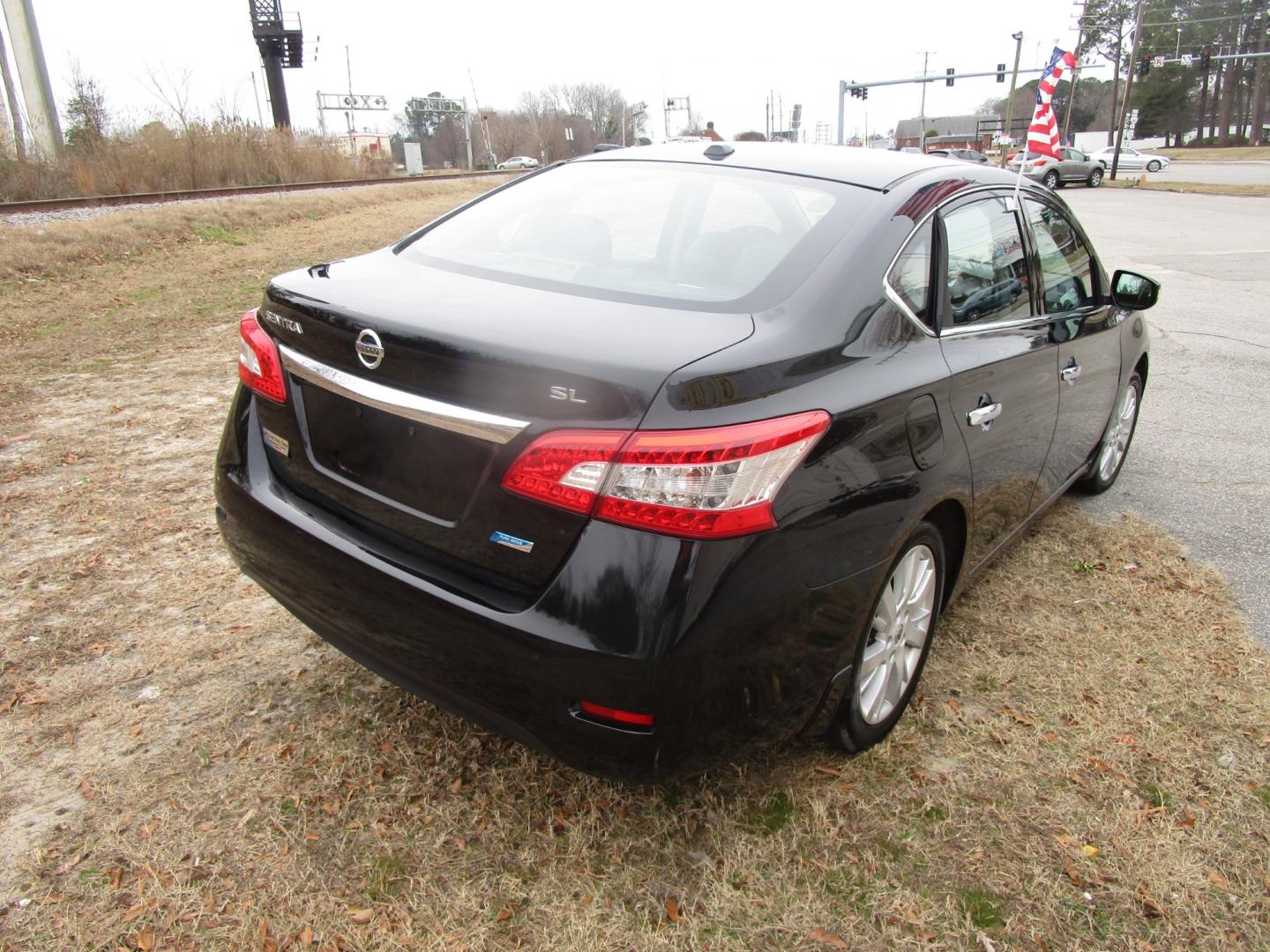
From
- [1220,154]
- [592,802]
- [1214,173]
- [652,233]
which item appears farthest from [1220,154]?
[592,802]

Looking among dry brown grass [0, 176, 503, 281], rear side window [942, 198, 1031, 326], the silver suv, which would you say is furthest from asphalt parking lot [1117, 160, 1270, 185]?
rear side window [942, 198, 1031, 326]

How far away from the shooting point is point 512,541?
191 centimetres

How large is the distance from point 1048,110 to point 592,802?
563 centimetres

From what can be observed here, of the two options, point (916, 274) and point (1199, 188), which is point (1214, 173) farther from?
point (916, 274)

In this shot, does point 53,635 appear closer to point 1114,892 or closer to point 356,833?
point 356,833

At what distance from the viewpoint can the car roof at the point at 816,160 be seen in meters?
2.75

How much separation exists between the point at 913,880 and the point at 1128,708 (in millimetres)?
1143

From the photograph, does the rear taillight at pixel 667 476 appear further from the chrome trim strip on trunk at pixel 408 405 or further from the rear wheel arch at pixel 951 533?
the rear wheel arch at pixel 951 533

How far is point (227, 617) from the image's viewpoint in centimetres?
327

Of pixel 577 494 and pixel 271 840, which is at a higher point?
pixel 577 494

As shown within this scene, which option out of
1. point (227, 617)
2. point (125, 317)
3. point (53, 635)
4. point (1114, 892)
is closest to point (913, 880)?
point (1114, 892)

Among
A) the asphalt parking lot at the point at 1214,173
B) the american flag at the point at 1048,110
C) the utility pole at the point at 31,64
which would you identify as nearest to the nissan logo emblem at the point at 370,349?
the american flag at the point at 1048,110

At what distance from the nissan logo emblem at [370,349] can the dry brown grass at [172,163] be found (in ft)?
61.5

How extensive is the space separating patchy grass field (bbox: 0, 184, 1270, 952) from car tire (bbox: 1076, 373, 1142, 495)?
906mm
